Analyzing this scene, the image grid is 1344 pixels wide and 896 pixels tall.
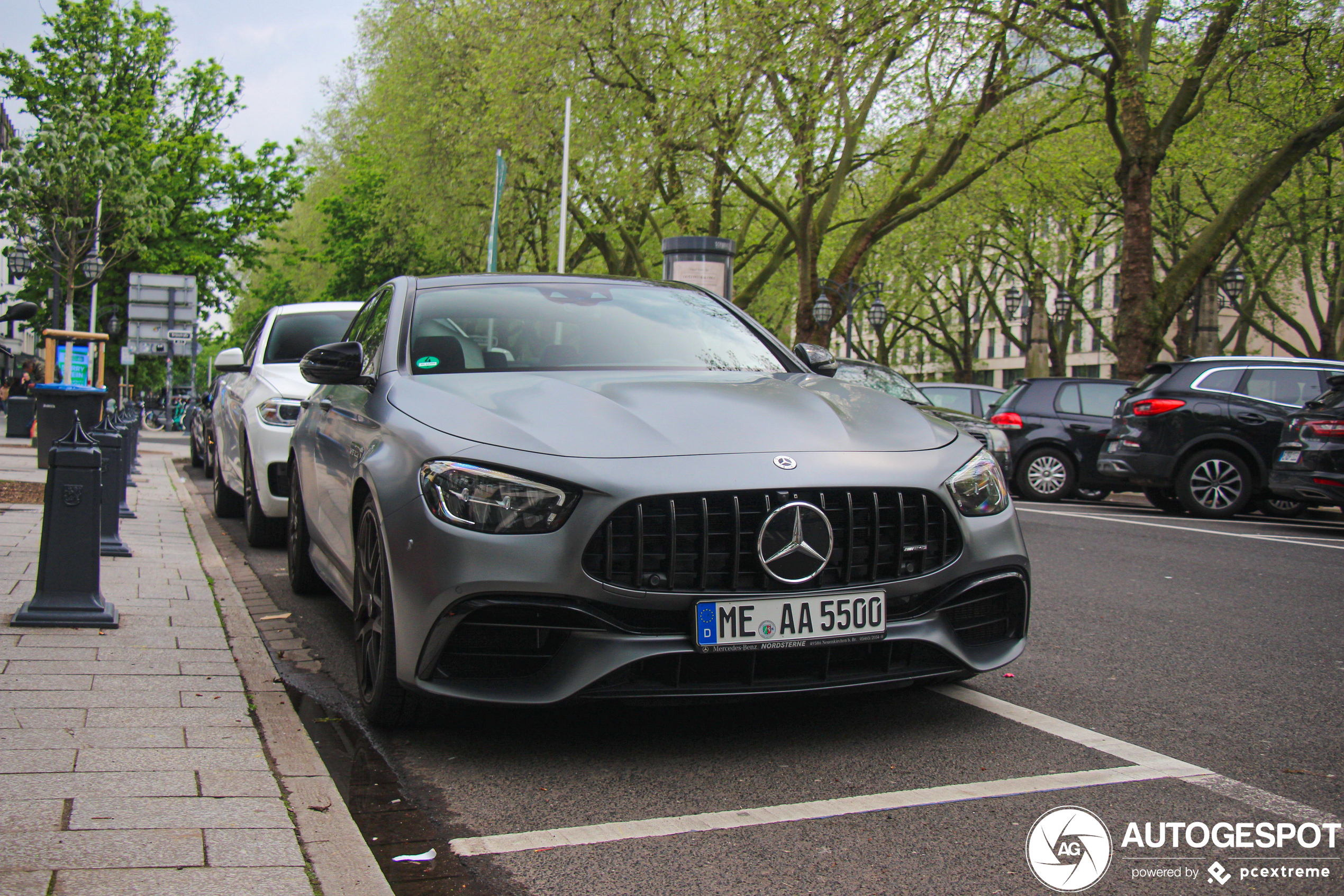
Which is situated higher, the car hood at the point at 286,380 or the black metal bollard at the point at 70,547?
the car hood at the point at 286,380

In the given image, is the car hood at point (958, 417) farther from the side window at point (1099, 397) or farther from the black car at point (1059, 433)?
the side window at point (1099, 397)

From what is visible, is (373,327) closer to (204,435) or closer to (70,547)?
(70,547)

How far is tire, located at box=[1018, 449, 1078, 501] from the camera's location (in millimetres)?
15773

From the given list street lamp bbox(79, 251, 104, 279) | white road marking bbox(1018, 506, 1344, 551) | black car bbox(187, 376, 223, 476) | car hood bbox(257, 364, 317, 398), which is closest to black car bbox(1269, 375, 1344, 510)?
white road marking bbox(1018, 506, 1344, 551)

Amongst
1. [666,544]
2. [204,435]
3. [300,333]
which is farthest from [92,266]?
[666,544]

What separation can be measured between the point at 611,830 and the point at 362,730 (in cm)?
125

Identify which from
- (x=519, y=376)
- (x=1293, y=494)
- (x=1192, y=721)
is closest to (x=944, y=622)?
(x=1192, y=721)

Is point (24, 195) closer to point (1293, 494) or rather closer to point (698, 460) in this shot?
point (1293, 494)

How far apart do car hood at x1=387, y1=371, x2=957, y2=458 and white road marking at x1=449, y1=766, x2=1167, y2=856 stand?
39.9 inches

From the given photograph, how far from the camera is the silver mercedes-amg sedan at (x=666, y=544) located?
11.1 feet

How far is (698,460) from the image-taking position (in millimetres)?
3504

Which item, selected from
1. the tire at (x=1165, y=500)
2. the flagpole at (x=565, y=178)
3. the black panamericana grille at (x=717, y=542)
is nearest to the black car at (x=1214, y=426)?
the tire at (x=1165, y=500)

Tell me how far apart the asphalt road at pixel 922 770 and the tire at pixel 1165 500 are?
8.50 meters

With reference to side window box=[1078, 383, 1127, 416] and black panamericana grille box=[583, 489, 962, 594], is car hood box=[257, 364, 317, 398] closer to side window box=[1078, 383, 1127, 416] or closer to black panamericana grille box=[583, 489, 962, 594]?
black panamericana grille box=[583, 489, 962, 594]
